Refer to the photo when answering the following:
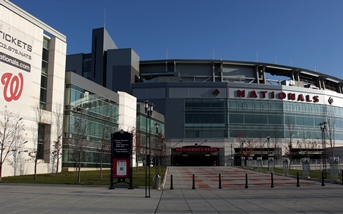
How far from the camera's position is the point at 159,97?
3529 inches

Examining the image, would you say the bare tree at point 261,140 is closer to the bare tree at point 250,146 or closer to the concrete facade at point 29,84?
the bare tree at point 250,146

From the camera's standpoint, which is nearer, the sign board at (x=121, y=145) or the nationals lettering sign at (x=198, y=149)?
the sign board at (x=121, y=145)

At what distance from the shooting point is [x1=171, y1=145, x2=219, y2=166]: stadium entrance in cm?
8750

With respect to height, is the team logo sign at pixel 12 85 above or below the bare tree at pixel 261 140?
above

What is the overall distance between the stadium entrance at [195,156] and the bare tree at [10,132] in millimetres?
54738

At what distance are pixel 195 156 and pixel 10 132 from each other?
60918 mm

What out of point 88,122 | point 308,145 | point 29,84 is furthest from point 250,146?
point 29,84

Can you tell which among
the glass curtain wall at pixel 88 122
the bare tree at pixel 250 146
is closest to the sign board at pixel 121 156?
the glass curtain wall at pixel 88 122

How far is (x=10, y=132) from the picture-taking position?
35312mm

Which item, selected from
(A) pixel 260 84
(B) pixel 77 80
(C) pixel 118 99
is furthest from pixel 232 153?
(B) pixel 77 80

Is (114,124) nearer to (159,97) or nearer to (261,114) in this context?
(159,97)

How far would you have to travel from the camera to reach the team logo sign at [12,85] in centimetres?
3472

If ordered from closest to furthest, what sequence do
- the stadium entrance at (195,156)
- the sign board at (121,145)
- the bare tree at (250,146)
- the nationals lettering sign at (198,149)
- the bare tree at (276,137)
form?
the sign board at (121,145)
the bare tree at (250,146)
the nationals lettering sign at (198,149)
the stadium entrance at (195,156)
the bare tree at (276,137)

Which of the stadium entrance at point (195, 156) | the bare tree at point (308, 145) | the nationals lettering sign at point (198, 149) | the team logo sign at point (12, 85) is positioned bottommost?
the stadium entrance at point (195, 156)
